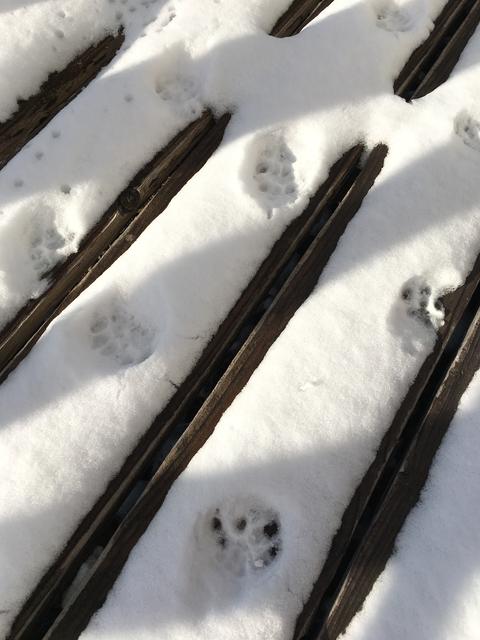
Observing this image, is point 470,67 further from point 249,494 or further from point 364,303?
point 249,494

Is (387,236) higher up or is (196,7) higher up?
(196,7)

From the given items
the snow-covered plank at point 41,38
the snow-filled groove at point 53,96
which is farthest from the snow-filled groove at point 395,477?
the snow-covered plank at point 41,38

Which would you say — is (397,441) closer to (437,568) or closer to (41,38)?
(437,568)

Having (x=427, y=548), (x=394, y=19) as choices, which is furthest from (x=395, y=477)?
(x=394, y=19)

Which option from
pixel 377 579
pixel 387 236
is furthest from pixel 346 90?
pixel 377 579

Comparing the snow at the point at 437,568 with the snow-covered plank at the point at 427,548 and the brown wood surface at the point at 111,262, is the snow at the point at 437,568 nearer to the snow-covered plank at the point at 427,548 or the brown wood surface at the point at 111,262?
the snow-covered plank at the point at 427,548

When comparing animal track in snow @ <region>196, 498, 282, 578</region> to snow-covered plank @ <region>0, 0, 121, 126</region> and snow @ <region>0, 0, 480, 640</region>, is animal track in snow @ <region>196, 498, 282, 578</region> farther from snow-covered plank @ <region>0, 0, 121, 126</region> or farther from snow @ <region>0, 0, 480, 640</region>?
snow-covered plank @ <region>0, 0, 121, 126</region>
